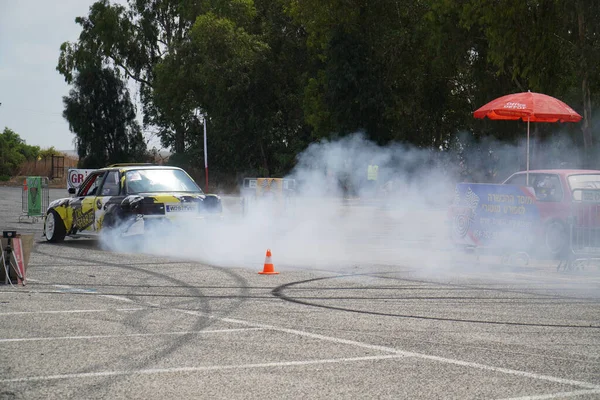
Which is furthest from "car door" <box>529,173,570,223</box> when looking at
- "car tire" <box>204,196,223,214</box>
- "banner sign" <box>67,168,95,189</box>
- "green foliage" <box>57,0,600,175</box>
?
"green foliage" <box>57,0,600,175</box>

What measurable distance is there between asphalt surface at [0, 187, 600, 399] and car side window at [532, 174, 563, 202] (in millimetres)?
2284

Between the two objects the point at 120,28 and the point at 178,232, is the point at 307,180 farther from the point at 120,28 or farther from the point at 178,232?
the point at 120,28

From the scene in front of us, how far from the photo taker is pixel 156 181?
53.9ft

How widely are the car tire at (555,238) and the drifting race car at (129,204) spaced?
19.0 feet

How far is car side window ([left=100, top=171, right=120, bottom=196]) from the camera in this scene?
16328 mm

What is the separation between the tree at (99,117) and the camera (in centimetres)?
7131

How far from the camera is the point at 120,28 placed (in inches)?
2702

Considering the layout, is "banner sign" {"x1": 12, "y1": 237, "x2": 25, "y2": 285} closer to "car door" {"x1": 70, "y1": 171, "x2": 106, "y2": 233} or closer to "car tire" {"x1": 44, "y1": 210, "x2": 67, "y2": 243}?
"car door" {"x1": 70, "y1": 171, "x2": 106, "y2": 233}

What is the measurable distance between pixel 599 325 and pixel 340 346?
279 centimetres

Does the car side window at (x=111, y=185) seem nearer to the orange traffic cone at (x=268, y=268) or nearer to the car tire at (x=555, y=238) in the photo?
the orange traffic cone at (x=268, y=268)

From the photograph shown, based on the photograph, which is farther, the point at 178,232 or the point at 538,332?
the point at 178,232

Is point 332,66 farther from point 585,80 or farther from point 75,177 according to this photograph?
point 75,177

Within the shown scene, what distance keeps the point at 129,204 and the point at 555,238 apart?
7.39 metres

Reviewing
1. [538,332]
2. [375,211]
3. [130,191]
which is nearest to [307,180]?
[375,211]
